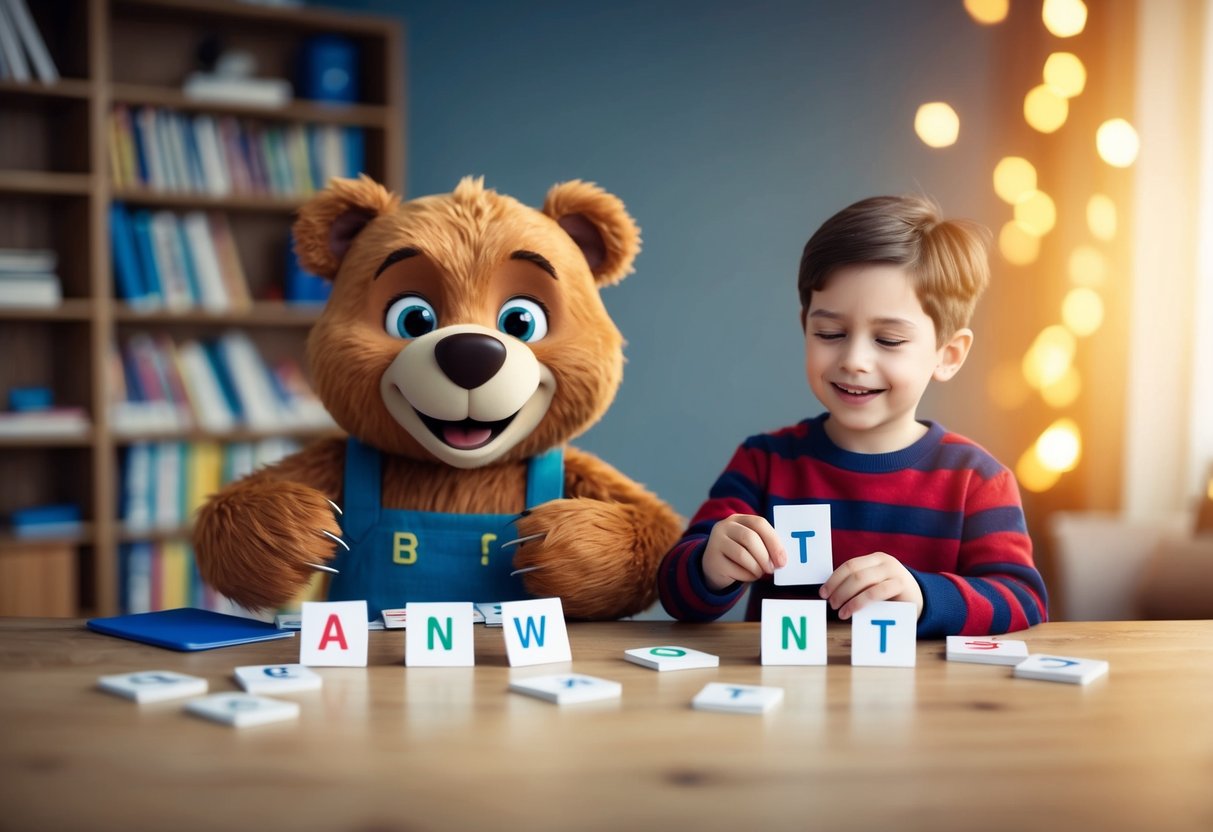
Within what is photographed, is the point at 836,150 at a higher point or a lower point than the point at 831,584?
higher

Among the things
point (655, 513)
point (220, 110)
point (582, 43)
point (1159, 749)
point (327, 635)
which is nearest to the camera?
point (1159, 749)

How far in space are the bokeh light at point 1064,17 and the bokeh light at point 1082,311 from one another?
2.46 feet

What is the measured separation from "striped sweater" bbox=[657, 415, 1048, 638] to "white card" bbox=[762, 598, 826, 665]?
0.54ft

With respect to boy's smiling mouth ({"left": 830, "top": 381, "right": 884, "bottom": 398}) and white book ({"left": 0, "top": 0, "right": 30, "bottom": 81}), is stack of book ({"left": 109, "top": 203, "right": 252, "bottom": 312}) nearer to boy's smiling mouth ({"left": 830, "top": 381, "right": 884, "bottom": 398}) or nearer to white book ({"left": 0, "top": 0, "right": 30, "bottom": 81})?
white book ({"left": 0, "top": 0, "right": 30, "bottom": 81})

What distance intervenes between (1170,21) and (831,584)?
2.70 metres

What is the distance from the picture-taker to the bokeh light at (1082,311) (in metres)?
3.28

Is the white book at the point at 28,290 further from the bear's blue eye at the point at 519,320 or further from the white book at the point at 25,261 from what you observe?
the bear's blue eye at the point at 519,320

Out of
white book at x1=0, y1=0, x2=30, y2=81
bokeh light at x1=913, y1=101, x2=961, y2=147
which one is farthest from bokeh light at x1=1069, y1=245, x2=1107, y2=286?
white book at x1=0, y1=0, x2=30, y2=81

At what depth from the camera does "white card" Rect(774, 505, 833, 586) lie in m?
1.05

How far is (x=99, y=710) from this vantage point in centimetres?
79

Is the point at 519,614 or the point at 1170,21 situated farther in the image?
the point at 1170,21

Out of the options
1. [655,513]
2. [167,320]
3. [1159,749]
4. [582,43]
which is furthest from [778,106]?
[1159,749]

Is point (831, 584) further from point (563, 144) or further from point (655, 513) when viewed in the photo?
point (563, 144)

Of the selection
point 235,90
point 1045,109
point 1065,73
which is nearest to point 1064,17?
point 1065,73
